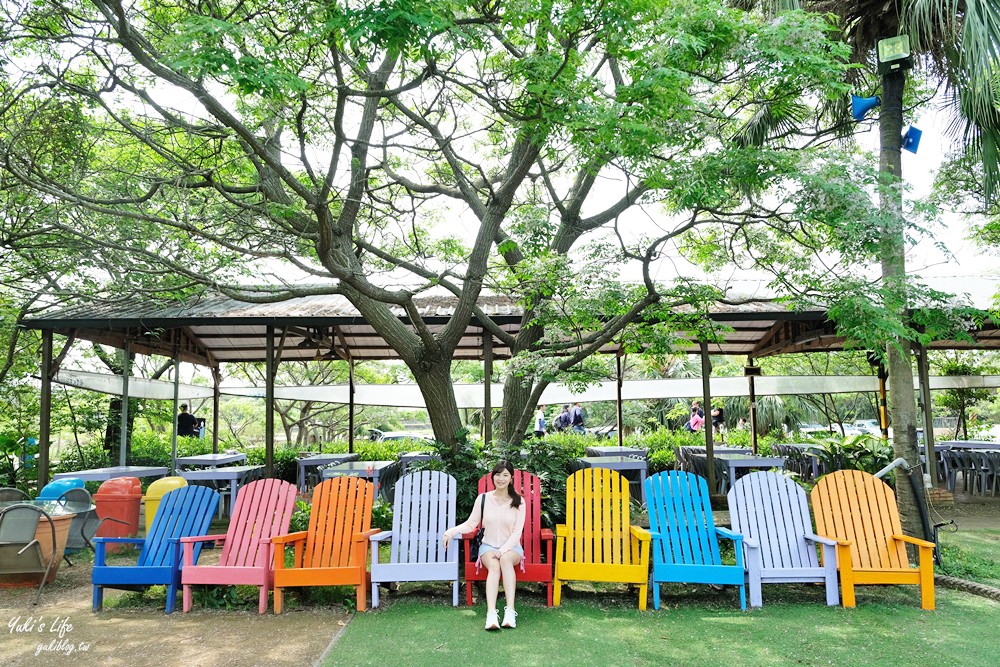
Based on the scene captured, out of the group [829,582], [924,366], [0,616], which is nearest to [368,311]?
[0,616]

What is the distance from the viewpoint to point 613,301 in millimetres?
6594

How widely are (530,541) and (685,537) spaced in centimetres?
115

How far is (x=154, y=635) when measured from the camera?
4414 mm

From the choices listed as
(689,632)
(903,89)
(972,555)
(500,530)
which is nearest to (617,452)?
(972,555)

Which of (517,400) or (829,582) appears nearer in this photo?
(829,582)

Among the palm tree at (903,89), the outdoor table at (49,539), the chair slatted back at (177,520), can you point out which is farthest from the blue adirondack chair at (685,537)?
the outdoor table at (49,539)

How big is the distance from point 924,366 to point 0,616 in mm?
11100

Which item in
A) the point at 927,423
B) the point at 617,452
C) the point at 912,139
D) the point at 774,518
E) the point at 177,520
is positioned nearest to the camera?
the point at 774,518

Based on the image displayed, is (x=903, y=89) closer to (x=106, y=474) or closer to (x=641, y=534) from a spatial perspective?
(x=641, y=534)

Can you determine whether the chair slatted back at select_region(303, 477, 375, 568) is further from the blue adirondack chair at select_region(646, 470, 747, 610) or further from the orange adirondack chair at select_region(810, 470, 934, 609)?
the orange adirondack chair at select_region(810, 470, 934, 609)

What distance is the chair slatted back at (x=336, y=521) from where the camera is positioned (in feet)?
16.8

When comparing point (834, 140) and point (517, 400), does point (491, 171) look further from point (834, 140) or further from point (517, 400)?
point (834, 140)

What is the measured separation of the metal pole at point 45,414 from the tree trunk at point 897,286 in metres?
9.64

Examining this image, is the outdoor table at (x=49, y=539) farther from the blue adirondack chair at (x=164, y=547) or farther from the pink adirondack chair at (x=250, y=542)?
the pink adirondack chair at (x=250, y=542)
